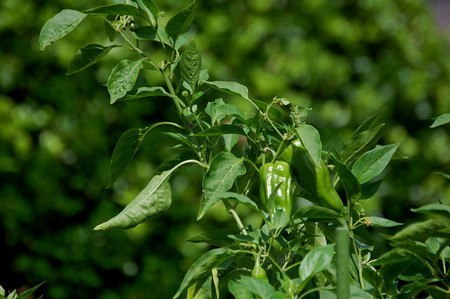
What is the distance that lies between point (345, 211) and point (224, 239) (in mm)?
174

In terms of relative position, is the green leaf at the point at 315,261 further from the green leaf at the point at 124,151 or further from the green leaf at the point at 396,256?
the green leaf at the point at 124,151

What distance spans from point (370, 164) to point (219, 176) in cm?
20

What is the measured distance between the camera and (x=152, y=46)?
4008mm

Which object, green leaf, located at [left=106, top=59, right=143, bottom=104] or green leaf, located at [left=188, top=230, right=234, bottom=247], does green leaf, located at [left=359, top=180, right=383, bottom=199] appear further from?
green leaf, located at [left=106, top=59, right=143, bottom=104]

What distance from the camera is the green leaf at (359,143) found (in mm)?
1198

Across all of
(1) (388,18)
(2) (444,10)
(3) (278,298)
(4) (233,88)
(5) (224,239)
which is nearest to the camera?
(3) (278,298)

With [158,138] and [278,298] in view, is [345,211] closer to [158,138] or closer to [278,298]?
[278,298]

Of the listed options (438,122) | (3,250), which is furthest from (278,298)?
(3,250)

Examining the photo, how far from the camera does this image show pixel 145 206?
3.84ft

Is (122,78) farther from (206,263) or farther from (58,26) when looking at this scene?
(206,263)

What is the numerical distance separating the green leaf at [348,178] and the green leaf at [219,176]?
5.0 inches

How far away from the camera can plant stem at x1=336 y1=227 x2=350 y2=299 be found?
3.06ft

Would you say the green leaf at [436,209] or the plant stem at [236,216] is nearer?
the green leaf at [436,209]

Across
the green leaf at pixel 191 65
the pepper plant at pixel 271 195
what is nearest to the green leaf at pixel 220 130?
the pepper plant at pixel 271 195
